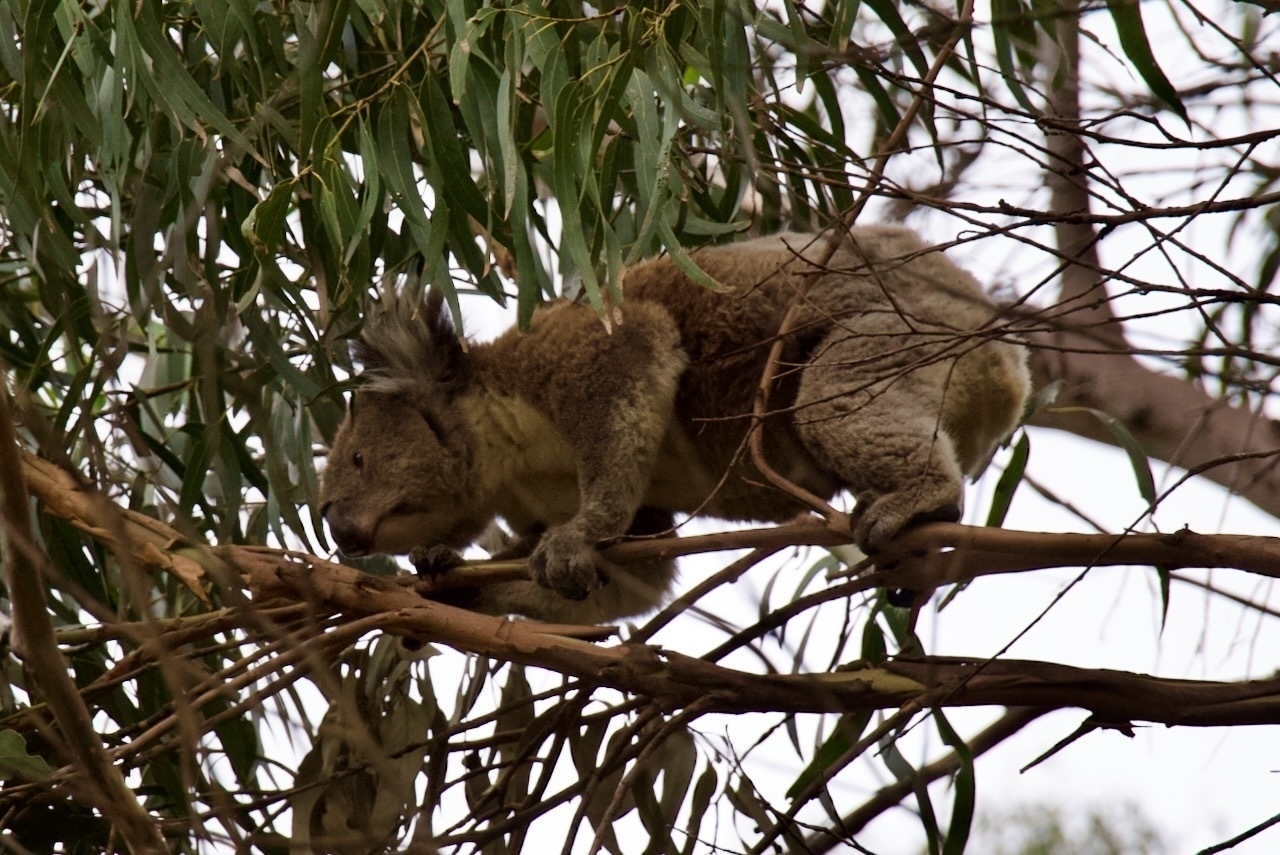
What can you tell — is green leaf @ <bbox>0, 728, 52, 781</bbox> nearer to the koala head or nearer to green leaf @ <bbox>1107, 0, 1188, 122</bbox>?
the koala head

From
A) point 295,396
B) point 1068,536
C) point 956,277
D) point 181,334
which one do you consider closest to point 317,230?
point 295,396

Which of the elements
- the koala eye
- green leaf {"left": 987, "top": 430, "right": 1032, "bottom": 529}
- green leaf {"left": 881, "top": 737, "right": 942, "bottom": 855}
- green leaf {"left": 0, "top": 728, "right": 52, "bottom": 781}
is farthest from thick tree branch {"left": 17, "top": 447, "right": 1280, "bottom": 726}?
the koala eye

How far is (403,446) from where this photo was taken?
11.1 feet

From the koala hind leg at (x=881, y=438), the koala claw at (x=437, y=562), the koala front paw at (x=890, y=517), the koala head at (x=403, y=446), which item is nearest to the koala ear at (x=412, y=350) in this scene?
the koala head at (x=403, y=446)

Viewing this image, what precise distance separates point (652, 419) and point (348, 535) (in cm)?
79

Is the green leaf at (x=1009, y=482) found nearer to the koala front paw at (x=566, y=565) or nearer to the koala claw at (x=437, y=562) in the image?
the koala front paw at (x=566, y=565)

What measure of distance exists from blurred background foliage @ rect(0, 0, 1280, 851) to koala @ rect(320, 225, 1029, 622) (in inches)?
5.7

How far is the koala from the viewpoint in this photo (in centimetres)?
283

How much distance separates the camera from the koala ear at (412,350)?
3.33 meters

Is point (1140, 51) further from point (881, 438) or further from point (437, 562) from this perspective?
point (437, 562)

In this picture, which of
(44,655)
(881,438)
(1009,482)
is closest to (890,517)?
(881,438)

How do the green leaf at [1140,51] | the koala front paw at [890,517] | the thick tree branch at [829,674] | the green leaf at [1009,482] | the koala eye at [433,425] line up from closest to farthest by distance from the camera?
the green leaf at [1140,51] → the thick tree branch at [829,674] → the koala front paw at [890,517] → the green leaf at [1009,482] → the koala eye at [433,425]

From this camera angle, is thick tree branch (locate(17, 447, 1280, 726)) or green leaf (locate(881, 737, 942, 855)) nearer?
thick tree branch (locate(17, 447, 1280, 726))

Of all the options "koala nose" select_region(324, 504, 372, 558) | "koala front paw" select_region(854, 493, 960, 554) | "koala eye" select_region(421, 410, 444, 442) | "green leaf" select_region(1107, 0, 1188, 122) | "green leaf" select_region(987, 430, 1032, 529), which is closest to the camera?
"green leaf" select_region(1107, 0, 1188, 122)
